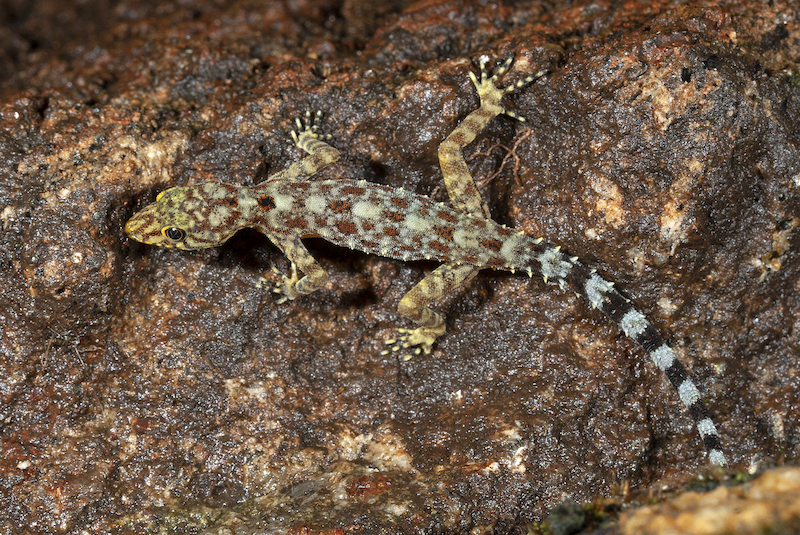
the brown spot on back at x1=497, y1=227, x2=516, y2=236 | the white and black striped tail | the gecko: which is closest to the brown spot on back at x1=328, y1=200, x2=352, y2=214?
the gecko

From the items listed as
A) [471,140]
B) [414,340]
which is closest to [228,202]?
[414,340]

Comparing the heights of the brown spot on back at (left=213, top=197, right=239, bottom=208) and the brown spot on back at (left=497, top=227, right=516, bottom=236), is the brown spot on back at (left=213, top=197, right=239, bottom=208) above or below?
below

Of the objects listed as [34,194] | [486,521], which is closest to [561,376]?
[486,521]

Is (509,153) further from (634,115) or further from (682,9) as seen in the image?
(682,9)

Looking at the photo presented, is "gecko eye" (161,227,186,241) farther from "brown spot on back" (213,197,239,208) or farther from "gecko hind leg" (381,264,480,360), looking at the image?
"gecko hind leg" (381,264,480,360)

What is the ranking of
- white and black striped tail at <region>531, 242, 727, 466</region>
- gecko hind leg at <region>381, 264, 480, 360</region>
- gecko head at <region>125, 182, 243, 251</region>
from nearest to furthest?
white and black striped tail at <region>531, 242, 727, 466</region>
gecko head at <region>125, 182, 243, 251</region>
gecko hind leg at <region>381, 264, 480, 360</region>

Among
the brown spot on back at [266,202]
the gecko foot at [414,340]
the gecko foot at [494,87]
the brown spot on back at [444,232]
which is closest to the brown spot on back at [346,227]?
the brown spot on back at [266,202]

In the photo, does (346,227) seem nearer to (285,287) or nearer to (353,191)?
(353,191)
